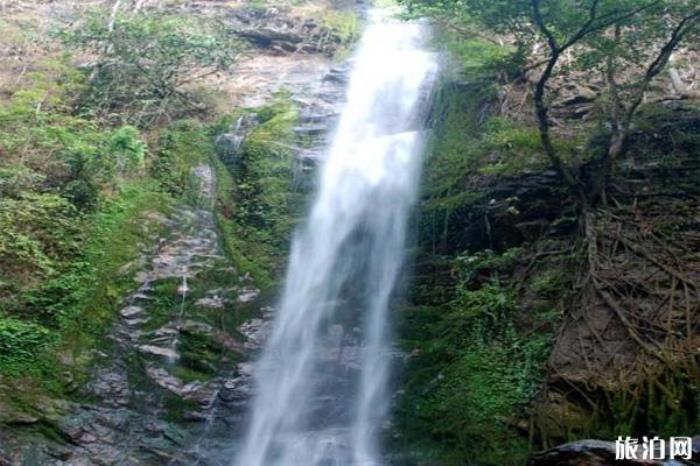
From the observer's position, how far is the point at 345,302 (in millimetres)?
9914

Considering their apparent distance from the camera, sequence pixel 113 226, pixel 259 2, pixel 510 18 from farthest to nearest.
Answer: pixel 259 2, pixel 113 226, pixel 510 18

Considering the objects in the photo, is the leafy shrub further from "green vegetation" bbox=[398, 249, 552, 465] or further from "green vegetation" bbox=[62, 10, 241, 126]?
"green vegetation" bbox=[62, 10, 241, 126]

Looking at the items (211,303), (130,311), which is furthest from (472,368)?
(130,311)

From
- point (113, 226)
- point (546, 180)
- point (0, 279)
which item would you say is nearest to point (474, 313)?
point (546, 180)

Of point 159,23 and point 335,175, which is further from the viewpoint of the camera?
point 159,23

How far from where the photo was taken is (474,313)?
8922mm

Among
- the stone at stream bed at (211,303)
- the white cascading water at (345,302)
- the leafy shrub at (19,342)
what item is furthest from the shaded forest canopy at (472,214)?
the stone at stream bed at (211,303)

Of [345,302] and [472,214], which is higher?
[472,214]

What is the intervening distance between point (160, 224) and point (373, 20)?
10810 mm

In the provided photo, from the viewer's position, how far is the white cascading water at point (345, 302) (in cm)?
826

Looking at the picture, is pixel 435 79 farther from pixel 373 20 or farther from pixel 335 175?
pixel 373 20

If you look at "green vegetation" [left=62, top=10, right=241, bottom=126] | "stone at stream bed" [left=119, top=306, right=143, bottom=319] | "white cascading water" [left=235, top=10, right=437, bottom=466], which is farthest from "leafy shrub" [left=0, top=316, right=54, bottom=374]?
"green vegetation" [left=62, top=10, right=241, bottom=126]

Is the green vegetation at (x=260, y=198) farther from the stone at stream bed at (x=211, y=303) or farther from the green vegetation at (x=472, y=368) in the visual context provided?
the green vegetation at (x=472, y=368)

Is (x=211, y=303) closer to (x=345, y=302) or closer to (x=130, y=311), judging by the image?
(x=130, y=311)
